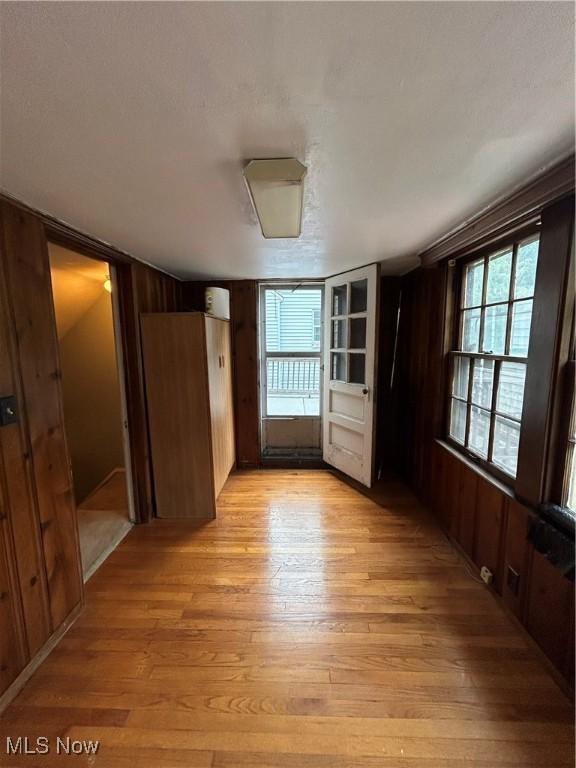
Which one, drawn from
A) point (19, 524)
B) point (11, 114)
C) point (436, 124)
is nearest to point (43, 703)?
point (19, 524)

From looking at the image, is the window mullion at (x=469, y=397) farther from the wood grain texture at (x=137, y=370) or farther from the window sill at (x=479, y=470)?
the wood grain texture at (x=137, y=370)

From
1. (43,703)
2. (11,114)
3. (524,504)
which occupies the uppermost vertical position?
(11,114)

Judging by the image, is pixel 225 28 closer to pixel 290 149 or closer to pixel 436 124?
pixel 290 149

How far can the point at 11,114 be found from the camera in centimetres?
83

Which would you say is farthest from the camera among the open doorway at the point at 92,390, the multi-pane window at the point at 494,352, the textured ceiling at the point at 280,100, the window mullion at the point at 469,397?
the open doorway at the point at 92,390

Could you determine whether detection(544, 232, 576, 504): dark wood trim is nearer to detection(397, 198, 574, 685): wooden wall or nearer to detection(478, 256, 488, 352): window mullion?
detection(397, 198, 574, 685): wooden wall

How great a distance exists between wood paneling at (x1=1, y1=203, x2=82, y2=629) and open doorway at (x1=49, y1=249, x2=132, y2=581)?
975 millimetres

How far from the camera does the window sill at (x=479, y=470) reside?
1.67 metres

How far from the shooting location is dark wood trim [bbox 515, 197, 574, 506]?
51.2 inches

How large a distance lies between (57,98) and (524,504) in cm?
229

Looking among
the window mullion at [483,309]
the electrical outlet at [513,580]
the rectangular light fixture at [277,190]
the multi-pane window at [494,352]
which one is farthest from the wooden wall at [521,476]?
the rectangular light fixture at [277,190]

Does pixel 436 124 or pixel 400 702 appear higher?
pixel 436 124

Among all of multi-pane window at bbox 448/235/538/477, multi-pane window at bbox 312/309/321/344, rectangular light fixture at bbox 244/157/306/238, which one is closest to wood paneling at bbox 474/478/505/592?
multi-pane window at bbox 448/235/538/477

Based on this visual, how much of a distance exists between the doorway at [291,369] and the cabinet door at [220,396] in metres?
0.45
